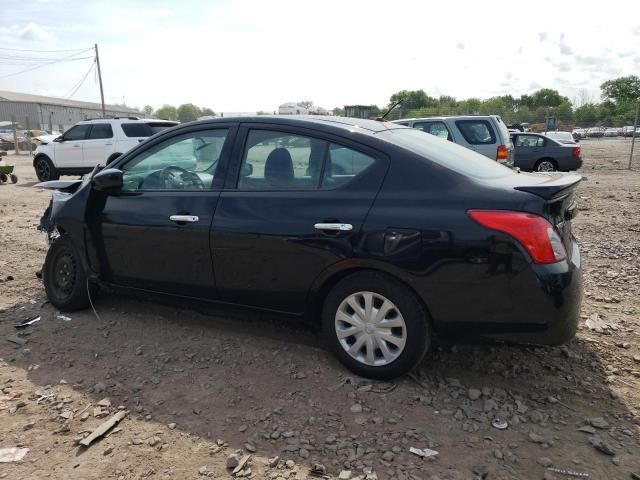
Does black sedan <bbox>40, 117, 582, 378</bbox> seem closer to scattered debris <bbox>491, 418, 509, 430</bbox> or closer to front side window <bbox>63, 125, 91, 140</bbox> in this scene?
scattered debris <bbox>491, 418, 509, 430</bbox>

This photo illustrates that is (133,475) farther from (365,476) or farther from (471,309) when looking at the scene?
(471,309)

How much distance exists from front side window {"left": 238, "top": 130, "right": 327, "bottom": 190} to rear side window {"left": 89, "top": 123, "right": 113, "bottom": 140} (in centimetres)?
1271

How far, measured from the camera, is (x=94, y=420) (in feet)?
9.78

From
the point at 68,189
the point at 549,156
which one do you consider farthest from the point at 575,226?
the point at 549,156

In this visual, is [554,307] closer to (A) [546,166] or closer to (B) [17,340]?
(B) [17,340]

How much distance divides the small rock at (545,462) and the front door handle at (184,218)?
2.53 metres

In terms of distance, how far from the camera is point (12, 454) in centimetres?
271

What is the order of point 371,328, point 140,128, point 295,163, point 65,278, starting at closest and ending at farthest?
1. point 371,328
2. point 295,163
3. point 65,278
4. point 140,128

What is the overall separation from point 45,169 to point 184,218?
14045mm

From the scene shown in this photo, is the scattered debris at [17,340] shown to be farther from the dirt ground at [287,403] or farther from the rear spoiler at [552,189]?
the rear spoiler at [552,189]

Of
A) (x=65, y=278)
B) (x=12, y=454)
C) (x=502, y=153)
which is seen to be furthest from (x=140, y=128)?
(x=12, y=454)

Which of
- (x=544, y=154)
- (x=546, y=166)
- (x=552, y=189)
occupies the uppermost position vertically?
(x=552, y=189)

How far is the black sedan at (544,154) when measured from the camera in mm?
16531

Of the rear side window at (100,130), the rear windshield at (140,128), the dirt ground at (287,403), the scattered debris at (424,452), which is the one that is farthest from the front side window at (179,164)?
the rear side window at (100,130)
